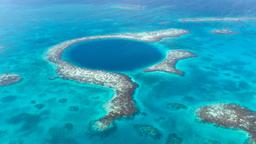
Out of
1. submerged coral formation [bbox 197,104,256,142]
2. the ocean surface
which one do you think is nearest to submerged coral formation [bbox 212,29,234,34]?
the ocean surface

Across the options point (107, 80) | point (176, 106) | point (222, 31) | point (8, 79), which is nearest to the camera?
point (176, 106)

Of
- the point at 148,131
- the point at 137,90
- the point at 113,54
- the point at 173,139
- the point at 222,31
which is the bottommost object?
the point at 173,139

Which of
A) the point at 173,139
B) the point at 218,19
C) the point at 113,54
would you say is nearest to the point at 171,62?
the point at 113,54

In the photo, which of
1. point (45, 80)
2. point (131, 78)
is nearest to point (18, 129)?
point (45, 80)

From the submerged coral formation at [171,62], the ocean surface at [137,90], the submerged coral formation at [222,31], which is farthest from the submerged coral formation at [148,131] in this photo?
the submerged coral formation at [222,31]

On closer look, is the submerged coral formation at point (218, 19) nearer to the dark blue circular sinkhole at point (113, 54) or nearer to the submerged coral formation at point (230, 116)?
the dark blue circular sinkhole at point (113, 54)

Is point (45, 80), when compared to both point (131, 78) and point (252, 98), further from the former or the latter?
point (252, 98)

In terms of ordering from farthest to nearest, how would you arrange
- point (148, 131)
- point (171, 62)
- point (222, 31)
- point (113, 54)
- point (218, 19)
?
point (218, 19)
point (222, 31)
point (113, 54)
point (171, 62)
point (148, 131)

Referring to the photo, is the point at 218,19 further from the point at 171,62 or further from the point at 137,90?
the point at 137,90
